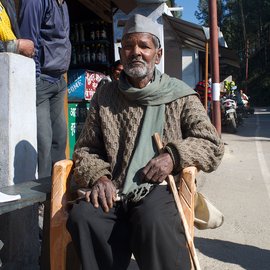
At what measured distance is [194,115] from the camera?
108 inches

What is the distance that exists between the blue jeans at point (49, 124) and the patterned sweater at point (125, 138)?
0.87 m

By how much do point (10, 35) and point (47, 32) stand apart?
0.68 metres

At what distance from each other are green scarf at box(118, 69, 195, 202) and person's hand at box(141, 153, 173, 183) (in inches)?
2.8

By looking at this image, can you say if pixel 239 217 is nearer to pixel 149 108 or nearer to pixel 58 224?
pixel 149 108

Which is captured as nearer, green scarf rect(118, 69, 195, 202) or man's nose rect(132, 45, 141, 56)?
green scarf rect(118, 69, 195, 202)

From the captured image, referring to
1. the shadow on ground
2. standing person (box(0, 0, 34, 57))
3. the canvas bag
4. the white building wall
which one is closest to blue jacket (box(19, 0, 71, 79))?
standing person (box(0, 0, 34, 57))

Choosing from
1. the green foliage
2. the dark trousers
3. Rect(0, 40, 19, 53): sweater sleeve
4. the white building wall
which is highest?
the green foliage

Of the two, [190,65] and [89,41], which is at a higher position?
[190,65]

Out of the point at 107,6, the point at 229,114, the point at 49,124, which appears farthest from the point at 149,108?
the point at 229,114

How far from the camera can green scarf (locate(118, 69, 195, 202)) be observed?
2611 millimetres

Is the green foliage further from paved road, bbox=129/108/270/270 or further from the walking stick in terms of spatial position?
the walking stick

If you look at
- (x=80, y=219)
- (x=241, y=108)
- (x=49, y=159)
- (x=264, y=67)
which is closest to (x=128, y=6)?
(x=49, y=159)

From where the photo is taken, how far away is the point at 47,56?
3711mm

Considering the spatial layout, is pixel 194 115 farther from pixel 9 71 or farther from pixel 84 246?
pixel 9 71
